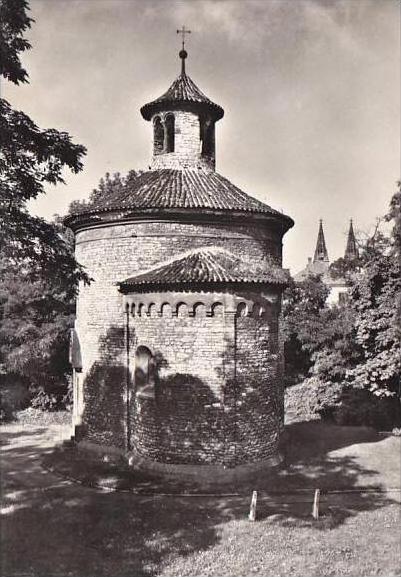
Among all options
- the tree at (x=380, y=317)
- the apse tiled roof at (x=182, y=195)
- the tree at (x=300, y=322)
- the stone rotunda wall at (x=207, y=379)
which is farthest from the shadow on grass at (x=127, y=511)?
the tree at (x=300, y=322)

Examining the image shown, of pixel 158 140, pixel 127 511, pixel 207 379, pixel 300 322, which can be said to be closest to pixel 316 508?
pixel 207 379

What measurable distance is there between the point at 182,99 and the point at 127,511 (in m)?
14.5

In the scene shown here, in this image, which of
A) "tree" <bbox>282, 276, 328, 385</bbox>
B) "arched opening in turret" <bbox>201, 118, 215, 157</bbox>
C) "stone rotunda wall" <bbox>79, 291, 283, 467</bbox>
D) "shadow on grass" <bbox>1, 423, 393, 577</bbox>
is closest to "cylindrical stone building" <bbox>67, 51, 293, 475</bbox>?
"stone rotunda wall" <bbox>79, 291, 283, 467</bbox>

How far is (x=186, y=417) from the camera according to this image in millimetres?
14812

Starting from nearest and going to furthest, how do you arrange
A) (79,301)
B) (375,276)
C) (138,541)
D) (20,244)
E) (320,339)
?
(20,244) → (138,541) → (79,301) → (375,276) → (320,339)

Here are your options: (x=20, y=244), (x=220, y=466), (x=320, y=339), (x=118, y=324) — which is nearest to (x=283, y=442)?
(x=220, y=466)

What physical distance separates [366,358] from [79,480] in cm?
1388

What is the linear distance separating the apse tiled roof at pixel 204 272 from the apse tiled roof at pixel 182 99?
6.55m

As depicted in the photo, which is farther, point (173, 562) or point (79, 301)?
point (79, 301)

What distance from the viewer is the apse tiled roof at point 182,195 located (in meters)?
16.2

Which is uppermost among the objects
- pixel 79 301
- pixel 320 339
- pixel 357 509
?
pixel 79 301

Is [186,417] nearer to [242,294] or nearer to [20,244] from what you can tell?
[242,294]

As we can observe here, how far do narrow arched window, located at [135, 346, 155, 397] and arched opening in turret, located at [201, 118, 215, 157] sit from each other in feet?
28.6

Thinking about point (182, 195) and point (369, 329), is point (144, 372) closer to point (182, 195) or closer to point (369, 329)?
point (182, 195)
